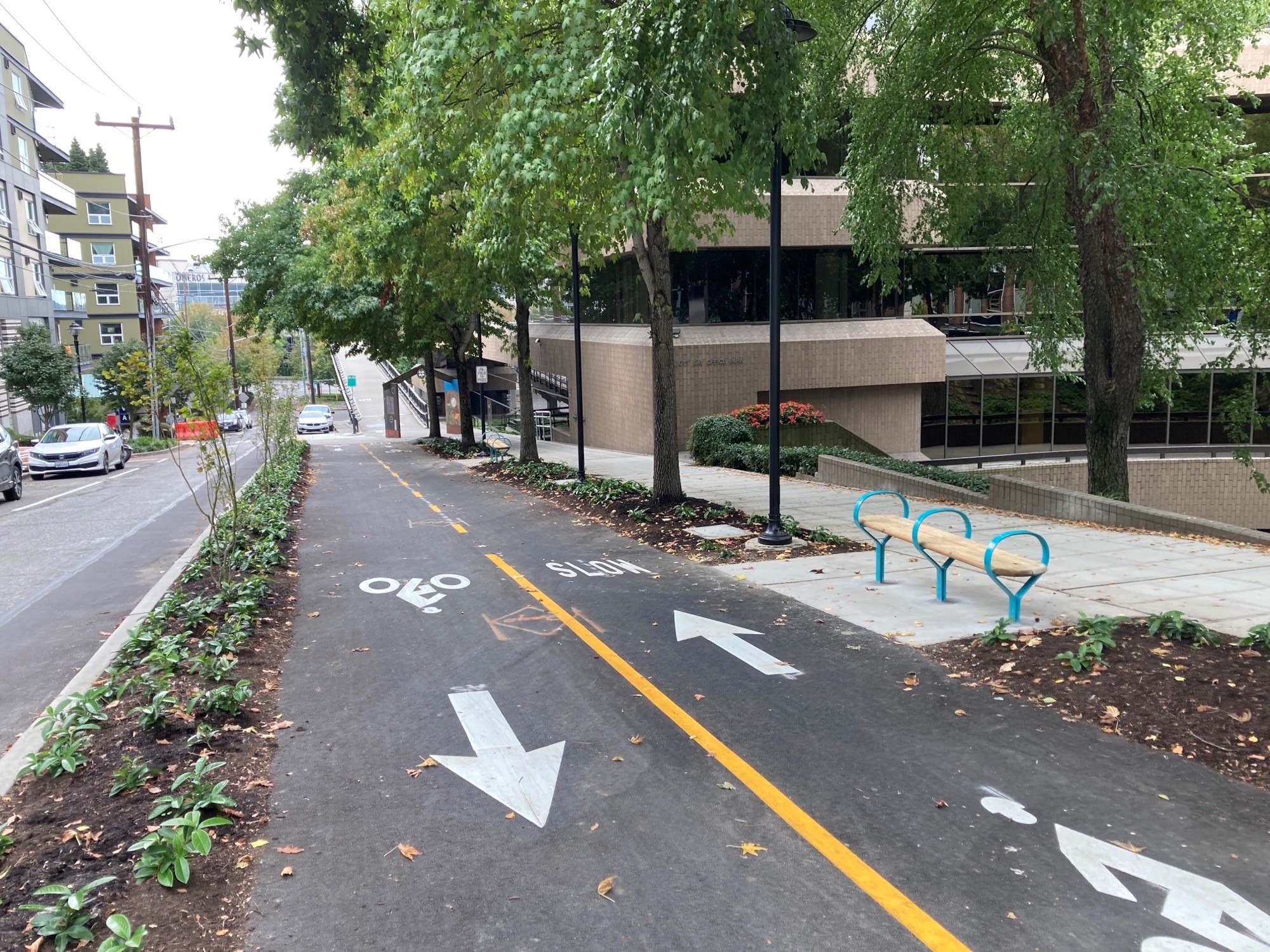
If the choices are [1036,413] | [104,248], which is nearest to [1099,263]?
[1036,413]

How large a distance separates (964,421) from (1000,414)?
3.61 ft

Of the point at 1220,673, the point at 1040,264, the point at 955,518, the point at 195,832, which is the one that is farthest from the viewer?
the point at 1040,264

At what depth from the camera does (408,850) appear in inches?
164

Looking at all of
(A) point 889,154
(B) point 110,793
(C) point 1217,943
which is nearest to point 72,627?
(B) point 110,793

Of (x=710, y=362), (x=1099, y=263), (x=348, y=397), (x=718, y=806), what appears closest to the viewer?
(x=718, y=806)

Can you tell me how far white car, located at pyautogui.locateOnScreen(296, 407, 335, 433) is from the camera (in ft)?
187

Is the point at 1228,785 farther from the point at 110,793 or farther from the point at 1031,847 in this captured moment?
the point at 110,793

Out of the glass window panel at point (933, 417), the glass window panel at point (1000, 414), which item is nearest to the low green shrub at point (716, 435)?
the glass window panel at point (933, 417)

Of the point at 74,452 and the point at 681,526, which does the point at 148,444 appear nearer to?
the point at 74,452

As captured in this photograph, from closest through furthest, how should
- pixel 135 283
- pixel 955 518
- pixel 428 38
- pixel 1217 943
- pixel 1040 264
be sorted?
pixel 1217 943 < pixel 428 38 < pixel 955 518 < pixel 1040 264 < pixel 135 283

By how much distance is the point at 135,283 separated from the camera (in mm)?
69688

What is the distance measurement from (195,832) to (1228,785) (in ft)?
16.2

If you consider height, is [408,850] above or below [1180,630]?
below

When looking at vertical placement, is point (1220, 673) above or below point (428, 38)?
below
